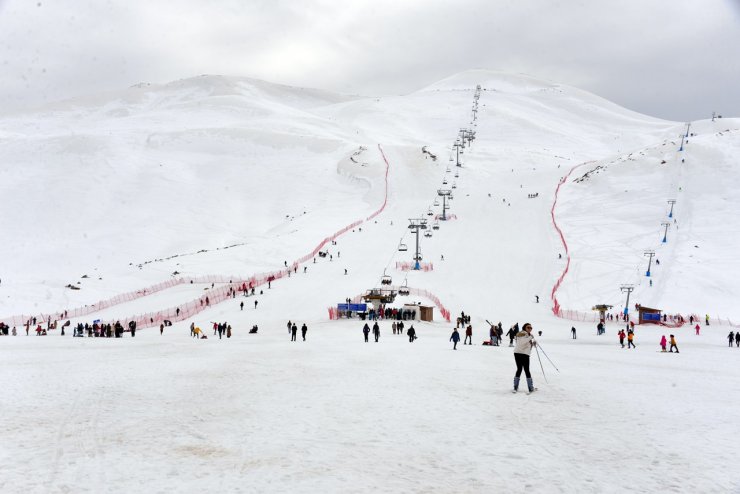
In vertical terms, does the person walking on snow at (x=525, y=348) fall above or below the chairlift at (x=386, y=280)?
below

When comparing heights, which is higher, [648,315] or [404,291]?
[404,291]

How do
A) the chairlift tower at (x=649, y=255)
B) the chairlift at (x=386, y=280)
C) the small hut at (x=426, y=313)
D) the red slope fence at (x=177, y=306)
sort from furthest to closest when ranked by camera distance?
the chairlift tower at (x=649, y=255), the chairlift at (x=386, y=280), the red slope fence at (x=177, y=306), the small hut at (x=426, y=313)

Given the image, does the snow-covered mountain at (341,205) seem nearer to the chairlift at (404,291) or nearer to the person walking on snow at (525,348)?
the chairlift at (404,291)

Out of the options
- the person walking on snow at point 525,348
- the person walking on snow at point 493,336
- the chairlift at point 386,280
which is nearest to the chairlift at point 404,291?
the chairlift at point 386,280

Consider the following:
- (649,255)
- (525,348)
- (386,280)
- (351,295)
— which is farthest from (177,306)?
(649,255)

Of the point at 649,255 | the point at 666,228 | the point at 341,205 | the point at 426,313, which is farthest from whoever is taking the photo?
the point at 341,205

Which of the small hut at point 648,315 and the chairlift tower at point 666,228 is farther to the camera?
the chairlift tower at point 666,228

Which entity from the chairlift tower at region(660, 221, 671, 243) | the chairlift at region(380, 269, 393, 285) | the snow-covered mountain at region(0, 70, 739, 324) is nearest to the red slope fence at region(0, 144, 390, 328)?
the snow-covered mountain at region(0, 70, 739, 324)

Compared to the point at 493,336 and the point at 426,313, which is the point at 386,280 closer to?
the point at 426,313

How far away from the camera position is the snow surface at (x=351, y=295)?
26.5 ft

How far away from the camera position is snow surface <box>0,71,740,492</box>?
8.07 meters

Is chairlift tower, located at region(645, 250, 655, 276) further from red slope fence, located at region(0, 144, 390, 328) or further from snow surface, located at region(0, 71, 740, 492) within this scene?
red slope fence, located at region(0, 144, 390, 328)

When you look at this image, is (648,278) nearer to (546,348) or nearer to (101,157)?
(546,348)

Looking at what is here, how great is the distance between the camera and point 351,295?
142ft
